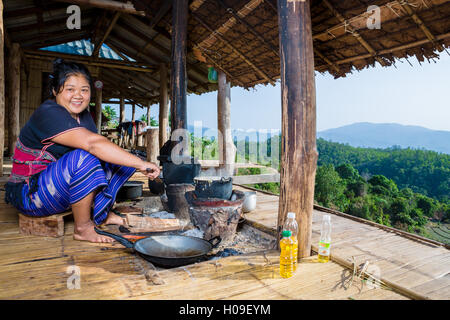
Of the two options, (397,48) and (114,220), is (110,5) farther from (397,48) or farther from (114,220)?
(397,48)

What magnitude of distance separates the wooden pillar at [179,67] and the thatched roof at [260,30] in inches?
8.9

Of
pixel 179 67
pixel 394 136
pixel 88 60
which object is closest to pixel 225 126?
pixel 179 67

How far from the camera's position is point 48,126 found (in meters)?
2.07

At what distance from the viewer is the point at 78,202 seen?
2123 millimetres

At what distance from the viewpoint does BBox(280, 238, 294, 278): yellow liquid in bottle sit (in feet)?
5.54

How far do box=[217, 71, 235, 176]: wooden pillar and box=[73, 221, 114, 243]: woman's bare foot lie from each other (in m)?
4.23

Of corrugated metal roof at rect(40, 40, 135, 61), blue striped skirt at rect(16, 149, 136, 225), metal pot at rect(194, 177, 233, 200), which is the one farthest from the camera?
corrugated metal roof at rect(40, 40, 135, 61)

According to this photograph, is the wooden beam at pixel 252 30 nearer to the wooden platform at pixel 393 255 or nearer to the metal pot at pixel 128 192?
the wooden platform at pixel 393 255

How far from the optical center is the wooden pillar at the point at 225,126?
6.24 meters

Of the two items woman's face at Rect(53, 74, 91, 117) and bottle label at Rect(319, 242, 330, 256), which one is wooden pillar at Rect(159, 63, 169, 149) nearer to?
woman's face at Rect(53, 74, 91, 117)

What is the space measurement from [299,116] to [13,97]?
733 centimetres

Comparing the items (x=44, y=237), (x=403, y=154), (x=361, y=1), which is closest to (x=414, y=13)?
(x=361, y=1)

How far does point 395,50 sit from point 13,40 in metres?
8.83

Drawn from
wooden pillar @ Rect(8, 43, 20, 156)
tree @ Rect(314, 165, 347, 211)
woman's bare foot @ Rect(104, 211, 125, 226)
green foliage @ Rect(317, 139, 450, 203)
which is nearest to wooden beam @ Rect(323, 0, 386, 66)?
woman's bare foot @ Rect(104, 211, 125, 226)
